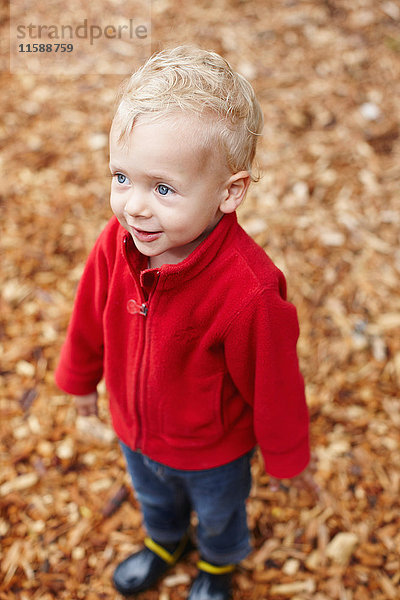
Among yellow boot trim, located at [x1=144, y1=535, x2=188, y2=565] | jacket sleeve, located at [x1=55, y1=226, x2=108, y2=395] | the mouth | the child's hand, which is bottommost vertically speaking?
yellow boot trim, located at [x1=144, y1=535, x2=188, y2=565]

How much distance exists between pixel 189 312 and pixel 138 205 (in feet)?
1.03

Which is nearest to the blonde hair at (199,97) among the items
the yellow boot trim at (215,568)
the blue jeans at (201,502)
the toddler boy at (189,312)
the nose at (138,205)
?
the toddler boy at (189,312)

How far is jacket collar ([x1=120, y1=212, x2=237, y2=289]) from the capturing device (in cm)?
139

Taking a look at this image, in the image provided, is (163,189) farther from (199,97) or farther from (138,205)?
(199,97)

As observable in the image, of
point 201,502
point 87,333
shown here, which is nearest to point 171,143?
point 87,333

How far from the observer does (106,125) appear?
4.18 meters

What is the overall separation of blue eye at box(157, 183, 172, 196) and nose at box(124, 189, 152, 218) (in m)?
0.04

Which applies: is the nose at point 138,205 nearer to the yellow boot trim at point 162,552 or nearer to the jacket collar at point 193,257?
the jacket collar at point 193,257

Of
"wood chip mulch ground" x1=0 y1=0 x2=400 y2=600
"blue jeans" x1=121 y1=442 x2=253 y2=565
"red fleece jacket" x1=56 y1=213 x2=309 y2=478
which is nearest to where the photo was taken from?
"red fleece jacket" x1=56 y1=213 x2=309 y2=478

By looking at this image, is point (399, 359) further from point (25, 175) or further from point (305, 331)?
point (25, 175)

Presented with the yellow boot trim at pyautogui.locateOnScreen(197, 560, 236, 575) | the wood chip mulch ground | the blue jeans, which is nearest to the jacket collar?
the blue jeans

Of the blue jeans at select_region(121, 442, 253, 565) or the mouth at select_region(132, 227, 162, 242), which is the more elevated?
the mouth at select_region(132, 227, 162, 242)

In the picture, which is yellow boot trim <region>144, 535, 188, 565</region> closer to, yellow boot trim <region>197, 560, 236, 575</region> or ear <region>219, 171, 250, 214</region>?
yellow boot trim <region>197, 560, 236, 575</region>

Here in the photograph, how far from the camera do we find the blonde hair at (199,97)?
4.07 ft
